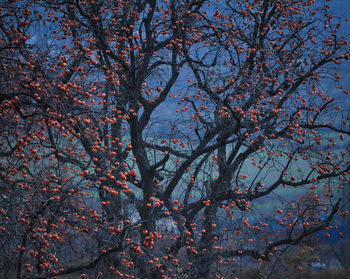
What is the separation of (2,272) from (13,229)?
4.88ft

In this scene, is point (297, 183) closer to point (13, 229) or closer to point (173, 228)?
point (173, 228)

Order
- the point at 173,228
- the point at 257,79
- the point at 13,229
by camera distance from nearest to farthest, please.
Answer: the point at 13,229
the point at 173,228
the point at 257,79

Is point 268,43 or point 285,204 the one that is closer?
point 285,204

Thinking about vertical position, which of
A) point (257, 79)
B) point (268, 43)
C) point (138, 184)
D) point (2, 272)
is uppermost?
point (268, 43)

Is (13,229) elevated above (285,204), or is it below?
below

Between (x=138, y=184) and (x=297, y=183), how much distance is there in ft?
8.55

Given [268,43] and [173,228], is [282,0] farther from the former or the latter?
[173,228]

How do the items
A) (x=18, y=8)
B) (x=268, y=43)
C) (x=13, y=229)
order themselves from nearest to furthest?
1. (x=13, y=229)
2. (x=18, y=8)
3. (x=268, y=43)

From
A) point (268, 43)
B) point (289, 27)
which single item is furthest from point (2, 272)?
point (289, 27)

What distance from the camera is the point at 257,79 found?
20.6ft

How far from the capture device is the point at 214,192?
658cm

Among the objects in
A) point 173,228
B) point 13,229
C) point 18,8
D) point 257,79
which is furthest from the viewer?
point 257,79

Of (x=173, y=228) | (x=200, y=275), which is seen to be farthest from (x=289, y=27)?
(x=200, y=275)

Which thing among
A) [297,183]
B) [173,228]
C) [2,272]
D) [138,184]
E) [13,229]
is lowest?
[2,272]
